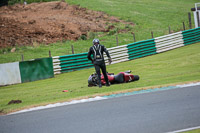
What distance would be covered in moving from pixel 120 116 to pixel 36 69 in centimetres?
1241

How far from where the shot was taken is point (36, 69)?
19047 mm

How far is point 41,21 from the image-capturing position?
3962 centimetres

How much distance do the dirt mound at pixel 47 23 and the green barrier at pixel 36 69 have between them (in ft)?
50.4

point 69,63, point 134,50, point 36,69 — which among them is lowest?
point 36,69

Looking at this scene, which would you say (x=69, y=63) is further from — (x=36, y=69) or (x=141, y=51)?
(x=141, y=51)

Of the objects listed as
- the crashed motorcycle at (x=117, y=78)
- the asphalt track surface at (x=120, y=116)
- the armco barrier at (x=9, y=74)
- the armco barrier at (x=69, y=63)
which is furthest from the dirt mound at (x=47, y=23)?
Result: the asphalt track surface at (x=120, y=116)

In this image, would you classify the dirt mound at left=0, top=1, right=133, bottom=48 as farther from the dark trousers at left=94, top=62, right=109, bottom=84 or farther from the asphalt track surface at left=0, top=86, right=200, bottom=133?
the asphalt track surface at left=0, top=86, right=200, bottom=133

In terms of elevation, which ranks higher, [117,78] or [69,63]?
[69,63]

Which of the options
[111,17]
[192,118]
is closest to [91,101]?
[192,118]

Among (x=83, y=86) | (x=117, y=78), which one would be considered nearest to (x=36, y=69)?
(x=83, y=86)

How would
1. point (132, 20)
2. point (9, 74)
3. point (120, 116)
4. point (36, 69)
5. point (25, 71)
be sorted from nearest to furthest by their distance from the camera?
point (120, 116) → point (9, 74) → point (25, 71) → point (36, 69) → point (132, 20)

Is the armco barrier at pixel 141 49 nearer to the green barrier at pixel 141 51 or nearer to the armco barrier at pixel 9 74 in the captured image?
the green barrier at pixel 141 51

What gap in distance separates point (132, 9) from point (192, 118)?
4464 centimetres

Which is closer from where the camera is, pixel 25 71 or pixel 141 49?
pixel 25 71
